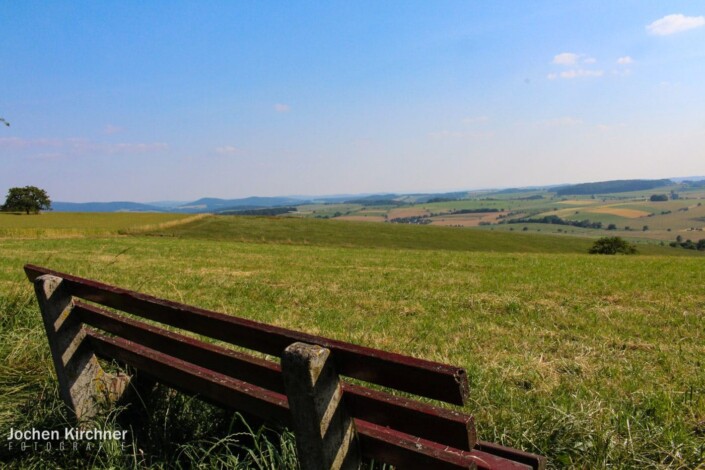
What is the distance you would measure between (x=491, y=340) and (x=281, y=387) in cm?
633

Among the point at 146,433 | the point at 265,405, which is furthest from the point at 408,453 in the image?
the point at 146,433

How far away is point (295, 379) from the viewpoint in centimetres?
193

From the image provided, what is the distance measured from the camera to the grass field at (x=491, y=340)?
338cm

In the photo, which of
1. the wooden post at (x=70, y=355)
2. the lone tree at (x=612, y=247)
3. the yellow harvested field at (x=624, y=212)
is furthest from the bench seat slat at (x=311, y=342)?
the yellow harvested field at (x=624, y=212)

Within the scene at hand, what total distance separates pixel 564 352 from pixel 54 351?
6821 mm

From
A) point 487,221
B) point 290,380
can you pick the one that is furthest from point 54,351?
point 487,221

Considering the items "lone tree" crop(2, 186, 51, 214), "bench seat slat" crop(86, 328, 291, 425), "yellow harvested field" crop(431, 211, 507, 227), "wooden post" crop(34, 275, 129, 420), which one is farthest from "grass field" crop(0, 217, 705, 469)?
"yellow harvested field" crop(431, 211, 507, 227)

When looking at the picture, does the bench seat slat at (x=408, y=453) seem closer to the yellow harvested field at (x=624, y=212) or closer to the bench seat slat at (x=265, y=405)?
the bench seat slat at (x=265, y=405)

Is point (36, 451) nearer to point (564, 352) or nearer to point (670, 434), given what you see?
point (670, 434)

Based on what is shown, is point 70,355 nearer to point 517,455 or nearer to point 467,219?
point 517,455

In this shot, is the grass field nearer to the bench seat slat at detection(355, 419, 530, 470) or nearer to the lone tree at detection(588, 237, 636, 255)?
the bench seat slat at detection(355, 419, 530, 470)

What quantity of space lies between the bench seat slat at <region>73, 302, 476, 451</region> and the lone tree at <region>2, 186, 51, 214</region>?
8190 cm

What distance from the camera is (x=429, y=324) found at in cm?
922

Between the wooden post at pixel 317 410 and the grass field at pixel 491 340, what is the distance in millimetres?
930
